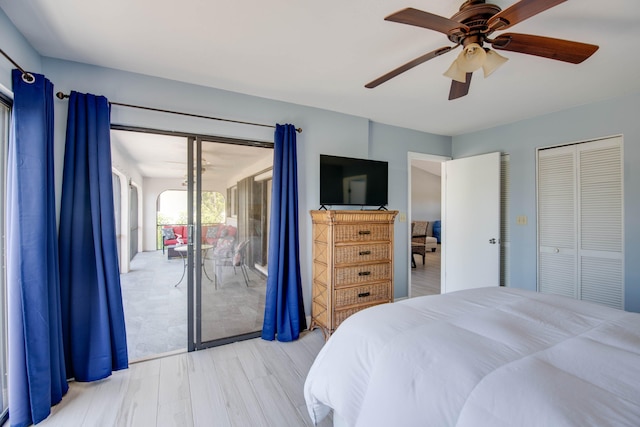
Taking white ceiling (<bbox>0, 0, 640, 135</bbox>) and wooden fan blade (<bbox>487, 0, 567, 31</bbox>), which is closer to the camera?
wooden fan blade (<bbox>487, 0, 567, 31</bbox>)

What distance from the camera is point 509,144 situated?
3.81 m

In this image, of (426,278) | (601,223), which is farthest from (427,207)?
(601,223)

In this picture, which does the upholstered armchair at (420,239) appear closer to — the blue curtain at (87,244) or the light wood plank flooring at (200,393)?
the light wood plank flooring at (200,393)

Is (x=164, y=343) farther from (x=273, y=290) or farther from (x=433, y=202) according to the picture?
(x=433, y=202)

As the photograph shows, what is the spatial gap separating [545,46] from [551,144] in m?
2.31

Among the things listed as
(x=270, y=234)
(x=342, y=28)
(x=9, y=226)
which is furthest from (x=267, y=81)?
(x=9, y=226)

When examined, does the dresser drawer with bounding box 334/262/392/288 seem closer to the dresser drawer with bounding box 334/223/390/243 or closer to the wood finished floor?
the dresser drawer with bounding box 334/223/390/243

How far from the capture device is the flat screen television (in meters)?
3.17

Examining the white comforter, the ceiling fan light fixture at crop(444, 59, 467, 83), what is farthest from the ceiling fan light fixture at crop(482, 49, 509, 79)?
the white comforter

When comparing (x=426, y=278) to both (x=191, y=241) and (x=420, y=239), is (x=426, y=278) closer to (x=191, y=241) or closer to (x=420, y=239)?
(x=420, y=239)

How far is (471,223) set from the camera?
4043 mm

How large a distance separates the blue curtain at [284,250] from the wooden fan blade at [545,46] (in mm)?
1872

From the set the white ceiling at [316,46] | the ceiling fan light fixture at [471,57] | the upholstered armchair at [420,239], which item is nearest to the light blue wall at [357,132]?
the white ceiling at [316,46]

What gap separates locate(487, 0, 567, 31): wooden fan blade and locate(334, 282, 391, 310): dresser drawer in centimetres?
225
